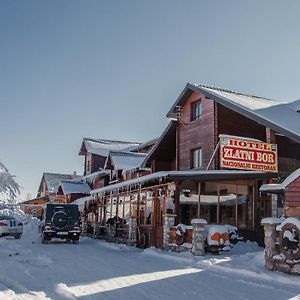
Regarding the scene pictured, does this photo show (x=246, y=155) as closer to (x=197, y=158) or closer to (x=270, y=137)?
(x=270, y=137)

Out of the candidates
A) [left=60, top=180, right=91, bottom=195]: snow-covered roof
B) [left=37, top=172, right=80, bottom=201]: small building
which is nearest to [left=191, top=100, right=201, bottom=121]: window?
[left=60, top=180, right=91, bottom=195]: snow-covered roof

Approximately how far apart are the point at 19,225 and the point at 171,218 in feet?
37.8

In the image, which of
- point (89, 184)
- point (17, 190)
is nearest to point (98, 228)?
point (89, 184)

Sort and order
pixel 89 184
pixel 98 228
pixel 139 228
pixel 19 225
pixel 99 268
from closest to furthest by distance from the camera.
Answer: pixel 99 268 < pixel 139 228 < pixel 19 225 < pixel 98 228 < pixel 89 184

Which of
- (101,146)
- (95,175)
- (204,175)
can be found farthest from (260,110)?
(101,146)

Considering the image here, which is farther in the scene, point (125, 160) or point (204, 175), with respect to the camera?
point (125, 160)

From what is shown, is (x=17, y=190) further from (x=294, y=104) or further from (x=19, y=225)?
(x=294, y=104)

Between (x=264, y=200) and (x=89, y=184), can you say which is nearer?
(x=264, y=200)

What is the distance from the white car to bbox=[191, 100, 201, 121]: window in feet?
38.1

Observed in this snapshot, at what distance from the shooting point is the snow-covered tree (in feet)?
153

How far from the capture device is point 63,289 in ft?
28.1

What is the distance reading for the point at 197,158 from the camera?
78.1 feet

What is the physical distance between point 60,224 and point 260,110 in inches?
434

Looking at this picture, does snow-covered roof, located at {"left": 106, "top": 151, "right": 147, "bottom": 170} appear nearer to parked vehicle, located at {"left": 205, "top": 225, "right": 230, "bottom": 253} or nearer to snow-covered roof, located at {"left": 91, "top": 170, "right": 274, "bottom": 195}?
snow-covered roof, located at {"left": 91, "top": 170, "right": 274, "bottom": 195}
